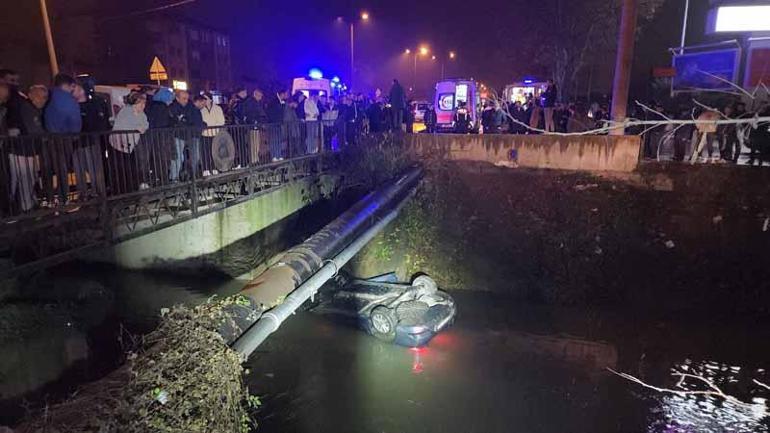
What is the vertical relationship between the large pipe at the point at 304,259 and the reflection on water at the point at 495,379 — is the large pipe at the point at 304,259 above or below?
above

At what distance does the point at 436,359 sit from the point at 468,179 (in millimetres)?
6291

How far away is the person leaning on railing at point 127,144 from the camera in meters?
7.66

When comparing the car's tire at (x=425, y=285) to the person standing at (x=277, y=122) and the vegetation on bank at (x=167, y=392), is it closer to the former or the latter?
the person standing at (x=277, y=122)

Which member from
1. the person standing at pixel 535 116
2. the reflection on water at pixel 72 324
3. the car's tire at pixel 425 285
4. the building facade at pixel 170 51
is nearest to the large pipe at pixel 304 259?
the car's tire at pixel 425 285

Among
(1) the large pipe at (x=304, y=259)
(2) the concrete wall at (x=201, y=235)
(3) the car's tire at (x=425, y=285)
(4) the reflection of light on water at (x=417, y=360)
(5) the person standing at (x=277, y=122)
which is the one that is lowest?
(4) the reflection of light on water at (x=417, y=360)

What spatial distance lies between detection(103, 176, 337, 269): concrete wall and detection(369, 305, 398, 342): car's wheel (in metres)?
4.24

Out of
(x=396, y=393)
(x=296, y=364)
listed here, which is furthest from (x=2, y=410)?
(x=396, y=393)

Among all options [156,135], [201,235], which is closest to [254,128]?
[156,135]

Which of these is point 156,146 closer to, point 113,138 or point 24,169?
point 113,138

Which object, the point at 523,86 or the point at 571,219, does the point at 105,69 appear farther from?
the point at 571,219

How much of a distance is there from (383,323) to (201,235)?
499 centimetres

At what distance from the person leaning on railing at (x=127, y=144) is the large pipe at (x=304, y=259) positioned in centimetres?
290

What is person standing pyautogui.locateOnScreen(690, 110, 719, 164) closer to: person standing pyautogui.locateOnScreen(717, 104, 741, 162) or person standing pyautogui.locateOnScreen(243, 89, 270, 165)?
person standing pyautogui.locateOnScreen(717, 104, 741, 162)

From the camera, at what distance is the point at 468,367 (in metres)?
8.28
